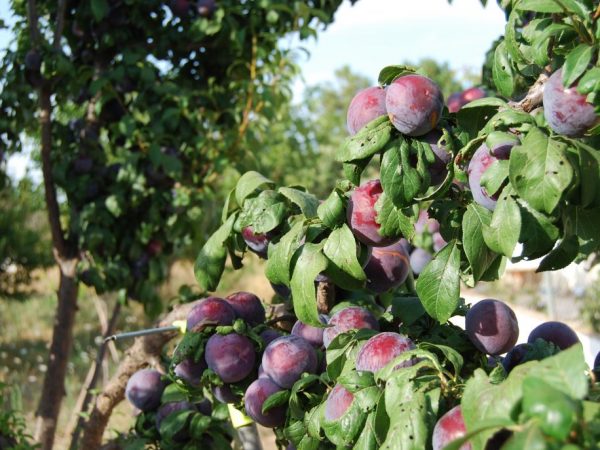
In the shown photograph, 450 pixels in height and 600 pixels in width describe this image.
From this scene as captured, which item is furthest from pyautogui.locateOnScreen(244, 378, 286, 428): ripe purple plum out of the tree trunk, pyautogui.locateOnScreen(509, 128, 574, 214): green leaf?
the tree trunk

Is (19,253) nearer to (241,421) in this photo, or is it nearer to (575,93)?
(241,421)

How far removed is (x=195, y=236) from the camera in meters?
2.62

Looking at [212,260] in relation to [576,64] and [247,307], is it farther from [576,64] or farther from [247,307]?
[576,64]

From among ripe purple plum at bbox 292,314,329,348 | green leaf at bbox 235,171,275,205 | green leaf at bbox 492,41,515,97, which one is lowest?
ripe purple plum at bbox 292,314,329,348

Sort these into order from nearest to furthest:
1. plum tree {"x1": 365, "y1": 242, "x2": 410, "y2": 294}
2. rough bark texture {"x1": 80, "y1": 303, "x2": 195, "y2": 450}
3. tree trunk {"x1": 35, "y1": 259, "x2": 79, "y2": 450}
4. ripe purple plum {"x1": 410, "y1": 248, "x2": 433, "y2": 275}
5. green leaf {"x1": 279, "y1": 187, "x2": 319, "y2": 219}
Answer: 1. green leaf {"x1": 279, "y1": 187, "x2": 319, "y2": 219}
2. plum tree {"x1": 365, "y1": 242, "x2": 410, "y2": 294}
3. ripe purple plum {"x1": 410, "y1": 248, "x2": 433, "y2": 275}
4. rough bark texture {"x1": 80, "y1": 303, "x2": 195, "y2": 450}
5. tree trunk {"x1": 35, "y1": 259, "x2": 79, "y2": 450}

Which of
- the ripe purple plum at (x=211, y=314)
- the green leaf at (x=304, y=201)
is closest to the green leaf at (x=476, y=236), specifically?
the green leaf at (x=304, y=201)

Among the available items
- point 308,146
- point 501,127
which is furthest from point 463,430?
point 308,146

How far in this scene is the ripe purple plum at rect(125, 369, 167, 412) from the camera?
4.75 ft

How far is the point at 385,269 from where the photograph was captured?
1.12 m

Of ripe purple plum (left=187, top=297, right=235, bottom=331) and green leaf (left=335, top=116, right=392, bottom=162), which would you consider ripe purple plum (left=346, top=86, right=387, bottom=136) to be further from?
ripe purple plum (left=187, top=297, right=235, bottom=331)

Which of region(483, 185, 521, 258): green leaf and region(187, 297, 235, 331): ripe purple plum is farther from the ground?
region(187, 297, 235, 331): ripe purple plum

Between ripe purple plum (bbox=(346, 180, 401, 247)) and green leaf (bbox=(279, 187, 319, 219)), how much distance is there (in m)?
0.08

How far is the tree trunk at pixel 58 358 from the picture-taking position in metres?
2.23

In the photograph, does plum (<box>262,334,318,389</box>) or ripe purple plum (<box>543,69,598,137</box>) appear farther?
plum (<box>262,334,318,389</box>)
